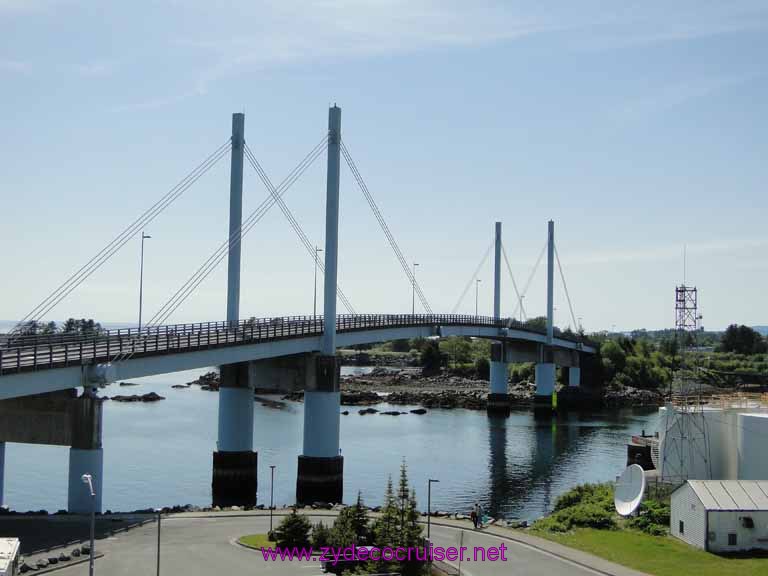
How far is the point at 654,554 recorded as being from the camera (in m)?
36.9

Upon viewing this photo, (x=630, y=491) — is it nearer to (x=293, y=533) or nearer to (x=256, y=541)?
(x=293, y=533)

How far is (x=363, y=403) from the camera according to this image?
13325cm

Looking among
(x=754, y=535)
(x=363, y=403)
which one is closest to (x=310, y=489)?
(x=754, y=535)

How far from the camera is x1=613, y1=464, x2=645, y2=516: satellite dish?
147ft

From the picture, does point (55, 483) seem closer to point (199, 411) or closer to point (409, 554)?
point (409, 554)

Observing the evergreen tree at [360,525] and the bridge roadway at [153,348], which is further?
the bridge roadway at [153,348]

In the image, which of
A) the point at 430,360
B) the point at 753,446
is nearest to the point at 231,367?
the point at 753,446

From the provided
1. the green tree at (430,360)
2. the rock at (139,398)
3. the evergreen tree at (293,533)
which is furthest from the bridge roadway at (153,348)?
the green tree at (430,360)

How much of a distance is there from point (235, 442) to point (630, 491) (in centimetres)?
2768

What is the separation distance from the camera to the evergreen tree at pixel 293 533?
115 ft

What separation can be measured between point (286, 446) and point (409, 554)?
5758 centimetres

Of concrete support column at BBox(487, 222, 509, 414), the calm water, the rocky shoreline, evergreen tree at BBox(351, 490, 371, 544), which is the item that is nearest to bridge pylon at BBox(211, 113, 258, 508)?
the calm water

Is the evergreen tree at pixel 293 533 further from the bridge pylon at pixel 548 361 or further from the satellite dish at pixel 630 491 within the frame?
the bridge pylon at pixel 548 361

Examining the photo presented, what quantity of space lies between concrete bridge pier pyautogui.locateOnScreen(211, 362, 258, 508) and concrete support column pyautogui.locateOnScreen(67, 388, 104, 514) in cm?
1930
